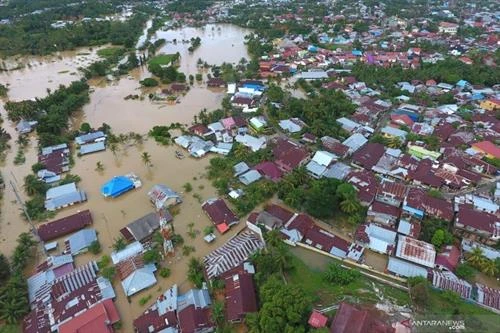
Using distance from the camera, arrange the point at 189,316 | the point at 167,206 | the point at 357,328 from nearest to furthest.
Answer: the point at 357,328 < the point at 189,316 < the point at 167,206

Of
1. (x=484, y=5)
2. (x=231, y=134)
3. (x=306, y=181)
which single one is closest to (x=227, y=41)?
(x=231, y=134)

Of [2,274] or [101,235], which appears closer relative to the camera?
[2,274]

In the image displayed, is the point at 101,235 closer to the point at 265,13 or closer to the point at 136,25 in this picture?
the point at 136,25

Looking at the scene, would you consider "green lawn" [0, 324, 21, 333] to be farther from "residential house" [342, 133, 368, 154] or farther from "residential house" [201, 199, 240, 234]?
"residential house" [342, 133, 368, 154]

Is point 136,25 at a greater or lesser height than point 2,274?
greater

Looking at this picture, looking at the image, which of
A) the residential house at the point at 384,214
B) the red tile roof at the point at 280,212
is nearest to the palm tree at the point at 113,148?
the red tile roof at the point at 280,212

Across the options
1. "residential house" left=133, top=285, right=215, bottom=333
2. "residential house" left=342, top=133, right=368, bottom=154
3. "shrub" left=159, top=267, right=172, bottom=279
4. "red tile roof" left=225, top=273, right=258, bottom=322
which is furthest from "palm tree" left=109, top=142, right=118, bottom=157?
"residential house" left=342, top=133, right=368, bottom=154
